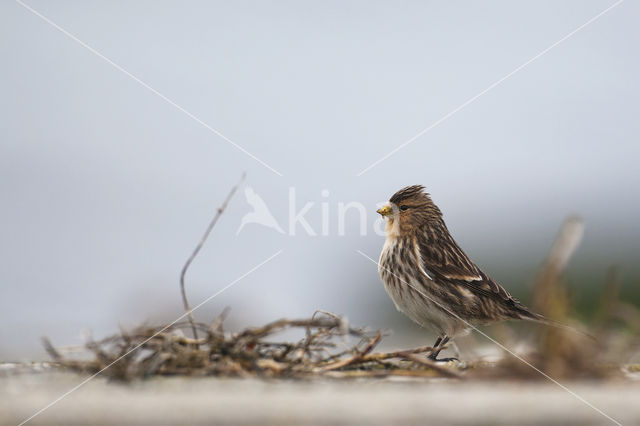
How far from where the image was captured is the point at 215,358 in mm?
3498

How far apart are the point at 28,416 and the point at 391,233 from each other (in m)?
4.85

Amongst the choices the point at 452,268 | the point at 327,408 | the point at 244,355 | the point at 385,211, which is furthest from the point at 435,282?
the point at 327,408

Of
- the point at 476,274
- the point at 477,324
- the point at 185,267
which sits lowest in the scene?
the point at 477,324

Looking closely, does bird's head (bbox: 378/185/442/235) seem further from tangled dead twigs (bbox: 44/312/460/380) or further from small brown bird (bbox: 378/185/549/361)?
tangled dead twigs (bbox: 44/312/460/380)

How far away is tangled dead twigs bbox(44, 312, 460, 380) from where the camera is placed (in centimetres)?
329

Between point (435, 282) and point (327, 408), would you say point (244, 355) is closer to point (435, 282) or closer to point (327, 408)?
point (327, 408)

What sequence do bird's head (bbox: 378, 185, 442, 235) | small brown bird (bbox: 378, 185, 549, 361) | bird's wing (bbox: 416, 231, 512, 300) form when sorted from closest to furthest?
small brown bird (bbox: 378, 185, 549, 361) < bird's wing (bbox: 416, 231, 512, 300) < bird's head (bbox: 378, 185, 442, 235)

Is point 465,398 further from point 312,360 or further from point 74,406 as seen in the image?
point 312,360

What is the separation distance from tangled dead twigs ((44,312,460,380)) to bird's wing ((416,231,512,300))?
2704 millimetres

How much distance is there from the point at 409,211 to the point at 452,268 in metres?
0.77

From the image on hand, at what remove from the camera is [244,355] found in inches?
133

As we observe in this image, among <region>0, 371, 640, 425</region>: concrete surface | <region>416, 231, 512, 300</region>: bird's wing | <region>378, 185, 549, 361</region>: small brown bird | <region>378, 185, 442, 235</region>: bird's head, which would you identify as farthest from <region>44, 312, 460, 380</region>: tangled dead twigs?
<region>378, 185, 442, 235</region>: bird's head

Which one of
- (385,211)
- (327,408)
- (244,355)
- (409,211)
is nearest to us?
(327,408)

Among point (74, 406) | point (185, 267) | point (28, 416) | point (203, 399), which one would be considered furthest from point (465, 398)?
point (185, 267)
